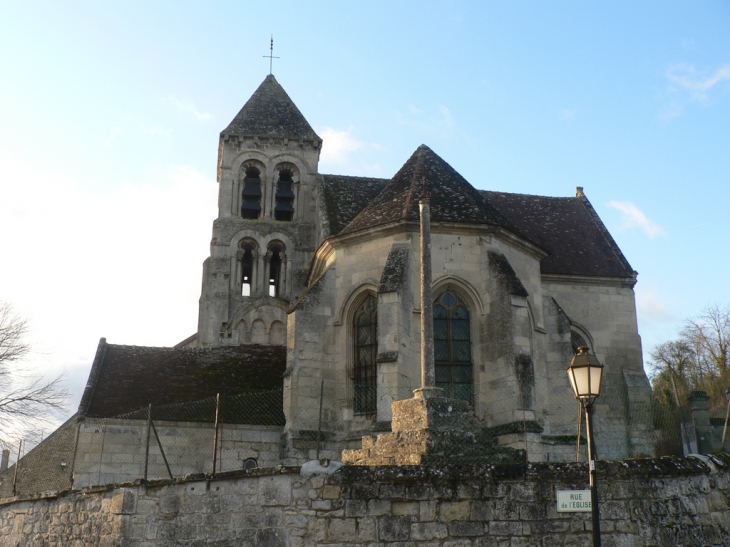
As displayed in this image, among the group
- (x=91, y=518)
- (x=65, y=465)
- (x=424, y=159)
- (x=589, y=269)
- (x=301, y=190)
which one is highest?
(x=301, y=190)

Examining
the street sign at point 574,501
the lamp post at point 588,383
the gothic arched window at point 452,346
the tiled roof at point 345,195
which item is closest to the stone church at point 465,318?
the gothic arched window at point 452,346

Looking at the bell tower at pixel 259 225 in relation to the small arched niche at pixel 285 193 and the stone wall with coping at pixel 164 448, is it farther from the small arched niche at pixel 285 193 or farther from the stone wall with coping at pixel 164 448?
the stone wall with coping at pixel 164 448

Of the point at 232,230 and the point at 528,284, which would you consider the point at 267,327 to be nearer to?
the point at 232,230

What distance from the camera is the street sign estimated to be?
8.62 m

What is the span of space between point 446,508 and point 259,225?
22247 millimetres

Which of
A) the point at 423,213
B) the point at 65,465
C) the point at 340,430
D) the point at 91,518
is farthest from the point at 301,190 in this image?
the point at 91,518

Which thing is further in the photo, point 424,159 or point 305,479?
point 424,159

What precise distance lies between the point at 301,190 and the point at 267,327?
573cm

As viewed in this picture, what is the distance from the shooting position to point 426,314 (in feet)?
41.0

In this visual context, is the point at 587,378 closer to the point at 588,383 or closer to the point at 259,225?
the point at 588,383

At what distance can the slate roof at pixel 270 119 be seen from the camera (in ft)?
102

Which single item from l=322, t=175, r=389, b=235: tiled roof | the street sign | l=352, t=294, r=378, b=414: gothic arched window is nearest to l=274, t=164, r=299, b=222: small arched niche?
l=322, t=175, r=389, b=235: tiled roof

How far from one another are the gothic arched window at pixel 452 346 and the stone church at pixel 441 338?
0.03 metres

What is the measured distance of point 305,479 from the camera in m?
8.77
